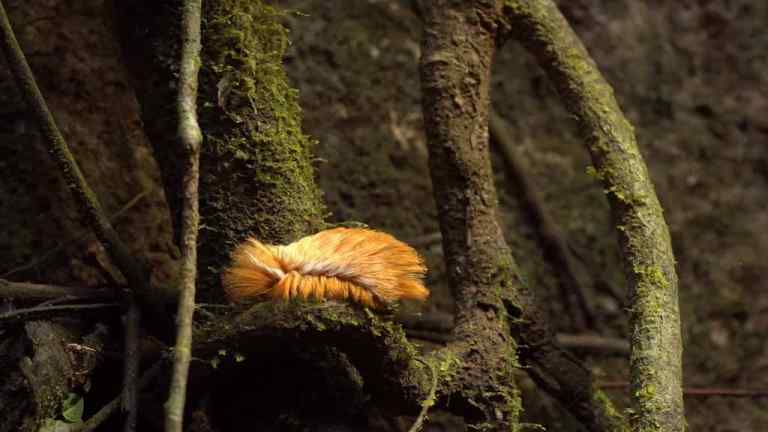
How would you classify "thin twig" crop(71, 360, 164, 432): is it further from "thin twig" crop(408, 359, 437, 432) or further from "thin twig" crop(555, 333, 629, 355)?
"thin twig" crop(555, 333, 629, 355)

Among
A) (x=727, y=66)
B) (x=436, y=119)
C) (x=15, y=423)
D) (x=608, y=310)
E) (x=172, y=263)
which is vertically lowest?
(x=15, y=423)

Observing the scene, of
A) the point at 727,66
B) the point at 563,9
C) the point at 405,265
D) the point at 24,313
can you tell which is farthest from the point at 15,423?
the point at 727,66

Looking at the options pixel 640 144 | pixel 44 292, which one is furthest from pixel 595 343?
pixel 44 292

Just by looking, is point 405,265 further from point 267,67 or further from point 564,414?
point 564,414

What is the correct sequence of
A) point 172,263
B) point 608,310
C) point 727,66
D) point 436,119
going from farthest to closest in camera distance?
point 727,66 < point 608,310 < point 172,263 < point 436,119

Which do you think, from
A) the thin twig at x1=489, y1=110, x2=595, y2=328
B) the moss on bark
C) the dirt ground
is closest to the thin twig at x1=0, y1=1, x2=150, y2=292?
the moss on bark

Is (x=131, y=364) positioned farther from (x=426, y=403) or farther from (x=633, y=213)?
(x=633, y=213)

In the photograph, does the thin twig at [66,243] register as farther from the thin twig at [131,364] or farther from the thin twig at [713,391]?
the thin twig at [713,391]
